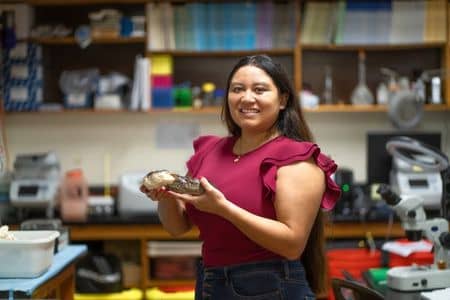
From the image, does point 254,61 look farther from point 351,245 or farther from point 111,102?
point 111,102

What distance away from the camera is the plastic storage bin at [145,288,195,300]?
11.8ft

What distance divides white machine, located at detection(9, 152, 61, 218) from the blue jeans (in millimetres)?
2428

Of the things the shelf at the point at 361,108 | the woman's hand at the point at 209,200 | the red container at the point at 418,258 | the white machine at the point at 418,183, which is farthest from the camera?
the shelf at the point at 361,108

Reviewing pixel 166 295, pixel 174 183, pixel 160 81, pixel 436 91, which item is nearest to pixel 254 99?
pixel 174 183

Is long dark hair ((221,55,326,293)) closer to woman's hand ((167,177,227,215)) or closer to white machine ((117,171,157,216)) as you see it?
woman's hand ((167,177,227,215))

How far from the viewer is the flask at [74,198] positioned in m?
3.97

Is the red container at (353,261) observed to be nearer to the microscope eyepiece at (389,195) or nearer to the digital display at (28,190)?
the microscope eyepiece at (389,195)

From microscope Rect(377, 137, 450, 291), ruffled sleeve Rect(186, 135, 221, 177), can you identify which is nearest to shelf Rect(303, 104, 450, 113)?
microscope Rect(377, 137, 450, 291)

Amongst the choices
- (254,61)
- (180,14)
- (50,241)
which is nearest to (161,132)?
(180,14)

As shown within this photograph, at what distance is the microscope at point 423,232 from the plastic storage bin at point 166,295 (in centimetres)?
149

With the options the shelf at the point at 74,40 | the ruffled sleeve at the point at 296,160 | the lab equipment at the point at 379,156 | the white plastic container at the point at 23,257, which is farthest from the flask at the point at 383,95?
the white plastic container at the point at 23,257

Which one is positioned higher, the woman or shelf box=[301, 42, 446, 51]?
shelf box=[301, 42, 446, 51]

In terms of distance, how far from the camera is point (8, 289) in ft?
6.56

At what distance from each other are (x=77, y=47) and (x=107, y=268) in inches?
65.8
